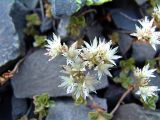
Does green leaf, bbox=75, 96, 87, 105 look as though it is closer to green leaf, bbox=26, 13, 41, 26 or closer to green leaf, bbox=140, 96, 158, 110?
green leaf, bbox=140, 96, 158, 110

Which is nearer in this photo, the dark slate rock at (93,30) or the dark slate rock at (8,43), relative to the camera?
the dark slate rock at (8,43)

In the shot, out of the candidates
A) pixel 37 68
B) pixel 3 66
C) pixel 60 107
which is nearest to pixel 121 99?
pixel 60 107

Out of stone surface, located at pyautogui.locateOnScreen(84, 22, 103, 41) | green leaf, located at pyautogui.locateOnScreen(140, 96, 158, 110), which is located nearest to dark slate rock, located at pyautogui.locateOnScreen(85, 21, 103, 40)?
stone surface, located at pyautogui.locateOnScreen(84, 22, 103, 41)

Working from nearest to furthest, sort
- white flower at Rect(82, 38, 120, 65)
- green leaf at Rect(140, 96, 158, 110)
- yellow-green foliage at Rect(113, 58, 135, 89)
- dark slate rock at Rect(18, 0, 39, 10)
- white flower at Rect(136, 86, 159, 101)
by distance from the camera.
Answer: white flower at Rect(82, 38, 120, 65) → white flower at Rect(136, 86, 159, 101) → green leaf at Rect(140, 96, 158, 110) → yellow-green foliage at Rect(113, 58, 135, 89) → dark slate rock at Rect(18, 0, 39, 10)

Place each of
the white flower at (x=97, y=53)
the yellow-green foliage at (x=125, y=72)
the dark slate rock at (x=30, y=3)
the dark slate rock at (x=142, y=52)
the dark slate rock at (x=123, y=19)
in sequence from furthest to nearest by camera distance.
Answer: the dark slate rock at (x=30, y=3), the dark slate rock at (x=123, y=19), the dark slate rock at (x=142, y=52), the yellow-green foliage at (x=125, y=72), the white flower at (x=97, y=53)

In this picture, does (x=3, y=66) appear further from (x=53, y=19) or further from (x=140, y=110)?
(x=140, y=110)

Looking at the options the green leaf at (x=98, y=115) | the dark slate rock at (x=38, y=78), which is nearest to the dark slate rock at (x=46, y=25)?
the dark slate rock at (x=38, y=78)

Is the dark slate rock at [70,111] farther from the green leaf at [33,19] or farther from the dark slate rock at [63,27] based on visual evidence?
the green leaf at [33,19]
